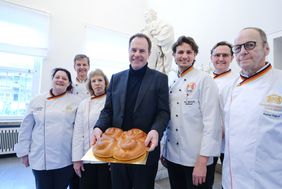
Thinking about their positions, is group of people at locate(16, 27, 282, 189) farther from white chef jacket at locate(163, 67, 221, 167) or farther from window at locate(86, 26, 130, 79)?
window at locate(86, 26, 130, 79)

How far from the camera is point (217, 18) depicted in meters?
3.24

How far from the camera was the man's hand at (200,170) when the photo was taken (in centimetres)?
96

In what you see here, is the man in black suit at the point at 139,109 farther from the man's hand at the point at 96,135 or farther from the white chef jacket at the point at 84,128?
the white chef jacket at the point at 84,128

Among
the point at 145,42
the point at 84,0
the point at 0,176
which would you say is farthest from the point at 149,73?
the point at 84,0

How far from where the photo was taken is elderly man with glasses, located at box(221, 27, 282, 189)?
0.78 metres

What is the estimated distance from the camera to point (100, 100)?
144 centimetres

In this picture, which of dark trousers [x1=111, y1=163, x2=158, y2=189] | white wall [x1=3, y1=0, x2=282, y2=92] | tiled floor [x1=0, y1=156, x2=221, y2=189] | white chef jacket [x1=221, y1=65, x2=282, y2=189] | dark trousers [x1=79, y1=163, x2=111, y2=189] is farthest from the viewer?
white wall [x1=3, y1=0, x2=282, y2=92]

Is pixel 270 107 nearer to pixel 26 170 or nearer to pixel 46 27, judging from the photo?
pixel 26 170

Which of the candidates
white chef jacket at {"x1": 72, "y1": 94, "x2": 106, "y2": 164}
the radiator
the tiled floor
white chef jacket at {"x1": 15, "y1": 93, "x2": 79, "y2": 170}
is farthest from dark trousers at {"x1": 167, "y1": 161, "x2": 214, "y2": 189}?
the radiator

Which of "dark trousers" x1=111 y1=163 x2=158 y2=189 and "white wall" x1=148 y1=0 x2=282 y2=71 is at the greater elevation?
"white wall" x1=148 y1=0 x2=282 y2=71

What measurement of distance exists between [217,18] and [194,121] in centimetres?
281

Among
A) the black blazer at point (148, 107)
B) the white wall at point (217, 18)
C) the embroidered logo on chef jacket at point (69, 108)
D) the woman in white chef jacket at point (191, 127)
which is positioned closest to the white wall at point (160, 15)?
the white wall at point (217, 18)

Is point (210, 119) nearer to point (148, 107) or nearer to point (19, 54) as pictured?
point (148, 107)

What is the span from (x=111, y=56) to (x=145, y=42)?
3537 mm
